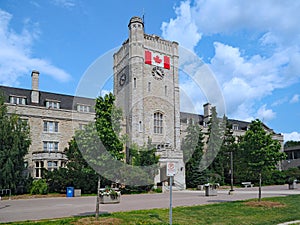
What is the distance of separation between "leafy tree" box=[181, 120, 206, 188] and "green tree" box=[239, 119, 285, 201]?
70.0 feet

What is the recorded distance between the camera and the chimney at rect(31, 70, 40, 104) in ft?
126

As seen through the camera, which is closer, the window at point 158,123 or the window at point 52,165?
the window at point 52,165

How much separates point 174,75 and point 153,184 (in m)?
19.5

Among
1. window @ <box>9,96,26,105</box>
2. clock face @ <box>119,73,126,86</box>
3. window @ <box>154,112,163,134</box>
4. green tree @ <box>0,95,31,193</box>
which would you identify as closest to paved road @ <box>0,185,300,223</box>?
green tree @ <box>0,95,31,193</box>

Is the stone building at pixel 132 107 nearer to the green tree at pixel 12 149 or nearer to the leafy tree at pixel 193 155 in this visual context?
the leafy tree at pixel 193 155

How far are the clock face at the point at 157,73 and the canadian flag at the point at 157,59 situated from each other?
0.70 meters

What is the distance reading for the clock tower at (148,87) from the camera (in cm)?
4050

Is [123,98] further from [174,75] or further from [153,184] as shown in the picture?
[153,184]

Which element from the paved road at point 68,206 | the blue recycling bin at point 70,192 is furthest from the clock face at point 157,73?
the paved road at point 68,206

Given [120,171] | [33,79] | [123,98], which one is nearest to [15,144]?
[120,171]

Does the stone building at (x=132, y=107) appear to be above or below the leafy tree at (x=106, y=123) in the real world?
above

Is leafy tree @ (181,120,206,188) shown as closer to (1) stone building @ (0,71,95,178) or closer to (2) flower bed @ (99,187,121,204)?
(1) stone building @ (0,71,95,178)

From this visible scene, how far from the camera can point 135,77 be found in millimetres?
40969

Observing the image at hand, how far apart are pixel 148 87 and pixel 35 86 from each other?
50.3 ft
